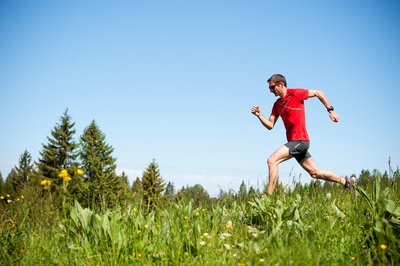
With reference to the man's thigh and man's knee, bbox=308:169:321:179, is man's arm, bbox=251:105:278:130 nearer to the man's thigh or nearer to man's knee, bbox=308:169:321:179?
the man's thigh

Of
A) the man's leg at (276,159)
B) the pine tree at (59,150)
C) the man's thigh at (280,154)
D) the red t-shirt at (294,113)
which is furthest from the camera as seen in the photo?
the pine tree at (59,150)

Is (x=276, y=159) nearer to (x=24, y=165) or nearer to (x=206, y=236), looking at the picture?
(x=206, y=236)

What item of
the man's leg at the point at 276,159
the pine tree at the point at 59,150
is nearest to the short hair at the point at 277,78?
the man's leg at the point at 276,159

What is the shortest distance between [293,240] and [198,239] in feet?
2.61

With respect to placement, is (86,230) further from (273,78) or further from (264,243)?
(273,78)

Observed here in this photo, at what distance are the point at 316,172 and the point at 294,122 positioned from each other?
1.09 m

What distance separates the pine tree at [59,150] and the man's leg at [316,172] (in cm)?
4158

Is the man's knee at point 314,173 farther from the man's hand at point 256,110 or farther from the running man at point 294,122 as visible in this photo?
the man's hand at point 256,110

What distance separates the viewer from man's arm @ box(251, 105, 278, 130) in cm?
641

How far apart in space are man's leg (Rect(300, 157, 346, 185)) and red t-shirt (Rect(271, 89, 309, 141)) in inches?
19.5

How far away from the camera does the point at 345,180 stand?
20.8 feet

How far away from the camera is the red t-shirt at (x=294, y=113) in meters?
5.95

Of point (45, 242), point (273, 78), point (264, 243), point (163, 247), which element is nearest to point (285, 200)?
point (264, 243)

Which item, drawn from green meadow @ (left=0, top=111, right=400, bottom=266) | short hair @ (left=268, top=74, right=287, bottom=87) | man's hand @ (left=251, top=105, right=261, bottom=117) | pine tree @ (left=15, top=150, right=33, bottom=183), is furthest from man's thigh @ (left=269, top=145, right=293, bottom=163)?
pine tree @ (left=15, top=150, right=33, bottom=183)
